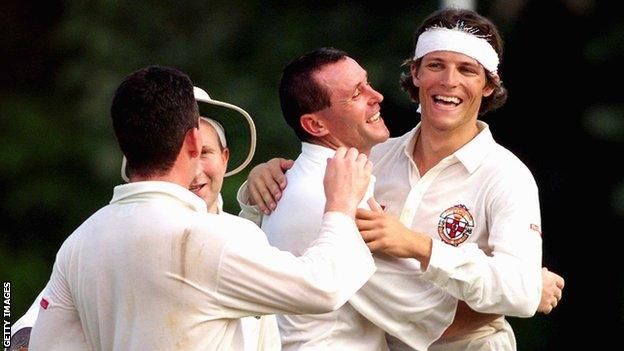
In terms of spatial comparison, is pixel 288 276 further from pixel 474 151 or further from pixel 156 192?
pixel 474 151

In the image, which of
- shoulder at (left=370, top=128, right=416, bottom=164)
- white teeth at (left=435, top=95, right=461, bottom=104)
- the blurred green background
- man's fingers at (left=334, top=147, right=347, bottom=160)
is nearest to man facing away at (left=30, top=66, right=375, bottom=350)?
man's fingers at (left=334, top=147, right=347, bottom=160)

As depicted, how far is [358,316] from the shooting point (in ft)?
21.3

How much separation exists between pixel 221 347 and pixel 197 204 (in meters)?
0.36

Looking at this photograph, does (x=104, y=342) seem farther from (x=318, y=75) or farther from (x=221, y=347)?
(x=318, y=75)

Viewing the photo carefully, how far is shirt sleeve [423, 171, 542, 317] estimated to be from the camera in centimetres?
636

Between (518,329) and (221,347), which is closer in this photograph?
(221,347)

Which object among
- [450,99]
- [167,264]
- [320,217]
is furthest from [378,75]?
[167,264]

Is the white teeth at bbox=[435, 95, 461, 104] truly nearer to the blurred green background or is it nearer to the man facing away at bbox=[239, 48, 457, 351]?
the man facing away at bbox=[239, 48, 457, 351]

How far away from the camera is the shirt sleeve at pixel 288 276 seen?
5.60 m

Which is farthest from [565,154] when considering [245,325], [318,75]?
[245,325]

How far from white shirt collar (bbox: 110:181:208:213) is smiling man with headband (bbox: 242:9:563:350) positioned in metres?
0.71

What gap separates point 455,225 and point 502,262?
296mm

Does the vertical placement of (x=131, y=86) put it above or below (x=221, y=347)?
above

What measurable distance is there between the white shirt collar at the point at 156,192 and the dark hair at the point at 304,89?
99cm
